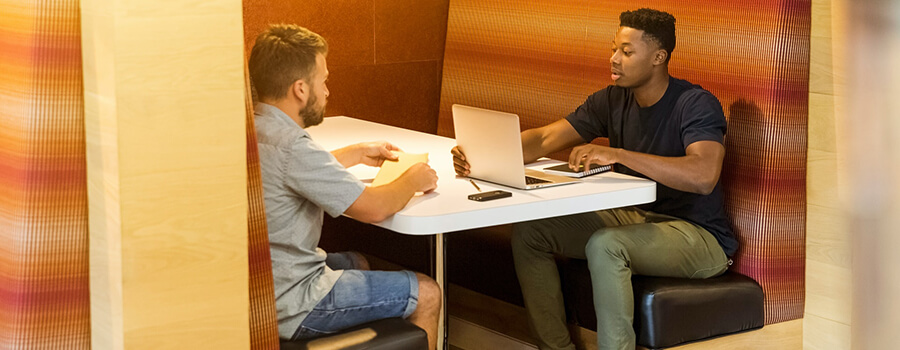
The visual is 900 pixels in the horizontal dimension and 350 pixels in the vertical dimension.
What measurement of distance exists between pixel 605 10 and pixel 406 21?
1.14 m

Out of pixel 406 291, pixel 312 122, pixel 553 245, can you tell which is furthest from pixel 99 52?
pixel 553 245

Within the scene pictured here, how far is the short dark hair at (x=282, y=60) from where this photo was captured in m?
2.44

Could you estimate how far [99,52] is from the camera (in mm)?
1823

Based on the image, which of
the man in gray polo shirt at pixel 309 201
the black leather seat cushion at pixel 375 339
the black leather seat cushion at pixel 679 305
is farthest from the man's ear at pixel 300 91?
the black leather seat cushion at pixel 679 305

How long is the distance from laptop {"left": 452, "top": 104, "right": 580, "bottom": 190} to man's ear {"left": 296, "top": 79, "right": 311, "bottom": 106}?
49 centimetres

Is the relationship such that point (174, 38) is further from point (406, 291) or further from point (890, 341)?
point (890, 341)

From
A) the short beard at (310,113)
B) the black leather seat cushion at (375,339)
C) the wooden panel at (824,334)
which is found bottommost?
the wooden panel at (824,334)

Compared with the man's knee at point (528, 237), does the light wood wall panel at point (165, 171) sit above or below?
above

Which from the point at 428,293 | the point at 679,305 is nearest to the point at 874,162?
the point at 679,305

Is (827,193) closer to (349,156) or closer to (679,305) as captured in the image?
(679,305)

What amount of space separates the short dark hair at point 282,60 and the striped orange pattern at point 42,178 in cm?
59

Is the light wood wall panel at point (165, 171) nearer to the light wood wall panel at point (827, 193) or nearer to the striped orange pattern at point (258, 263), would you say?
the striped orange pattern at point (258, 263)

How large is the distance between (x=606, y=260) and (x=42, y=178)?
1548 mm

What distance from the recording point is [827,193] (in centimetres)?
319
